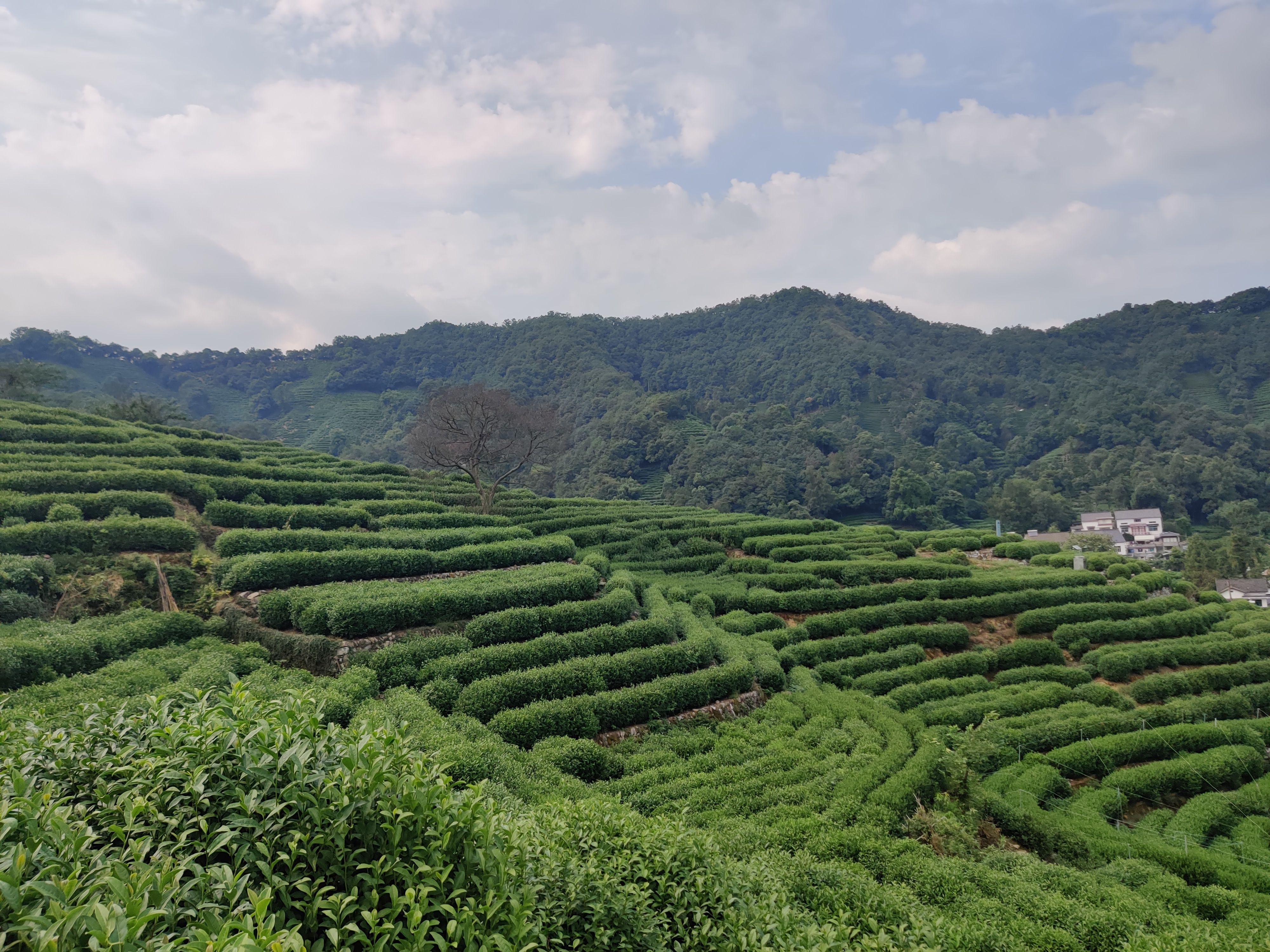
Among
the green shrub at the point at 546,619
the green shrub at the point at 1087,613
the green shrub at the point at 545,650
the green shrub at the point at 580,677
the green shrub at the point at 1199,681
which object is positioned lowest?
the green shrub at the point at 1199,681

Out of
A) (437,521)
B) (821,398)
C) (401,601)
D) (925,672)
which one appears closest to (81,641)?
(401,601)

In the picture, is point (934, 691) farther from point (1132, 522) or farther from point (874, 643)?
point (1132, 522)

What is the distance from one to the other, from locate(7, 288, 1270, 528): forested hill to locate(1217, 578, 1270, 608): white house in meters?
20.4

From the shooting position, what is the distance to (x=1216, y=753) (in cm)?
1570

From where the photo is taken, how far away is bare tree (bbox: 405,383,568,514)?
112 feet

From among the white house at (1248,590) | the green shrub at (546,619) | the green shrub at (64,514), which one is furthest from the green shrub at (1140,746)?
the white house at (1248,590)

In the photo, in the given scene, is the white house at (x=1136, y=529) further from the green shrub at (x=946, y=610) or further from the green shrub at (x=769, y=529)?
the green shrub at (x=769, y=529)

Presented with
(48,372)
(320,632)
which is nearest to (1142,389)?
(320,632)

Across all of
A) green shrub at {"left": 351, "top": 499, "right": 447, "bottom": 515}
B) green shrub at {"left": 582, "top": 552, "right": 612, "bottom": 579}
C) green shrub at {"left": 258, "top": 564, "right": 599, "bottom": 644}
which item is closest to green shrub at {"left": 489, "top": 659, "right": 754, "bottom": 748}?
green shrub at {"left": 258, "top": 564, "right": 599, "bottom": 644}

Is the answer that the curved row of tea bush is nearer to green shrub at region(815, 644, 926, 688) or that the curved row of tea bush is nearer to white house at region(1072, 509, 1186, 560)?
green shrub at region(815, 644, 926, 688)

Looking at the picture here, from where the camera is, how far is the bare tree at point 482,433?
34000 millimetres

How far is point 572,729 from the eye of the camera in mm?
12406

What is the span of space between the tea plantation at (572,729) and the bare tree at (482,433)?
11.7 ft

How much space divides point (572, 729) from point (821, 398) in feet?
306
